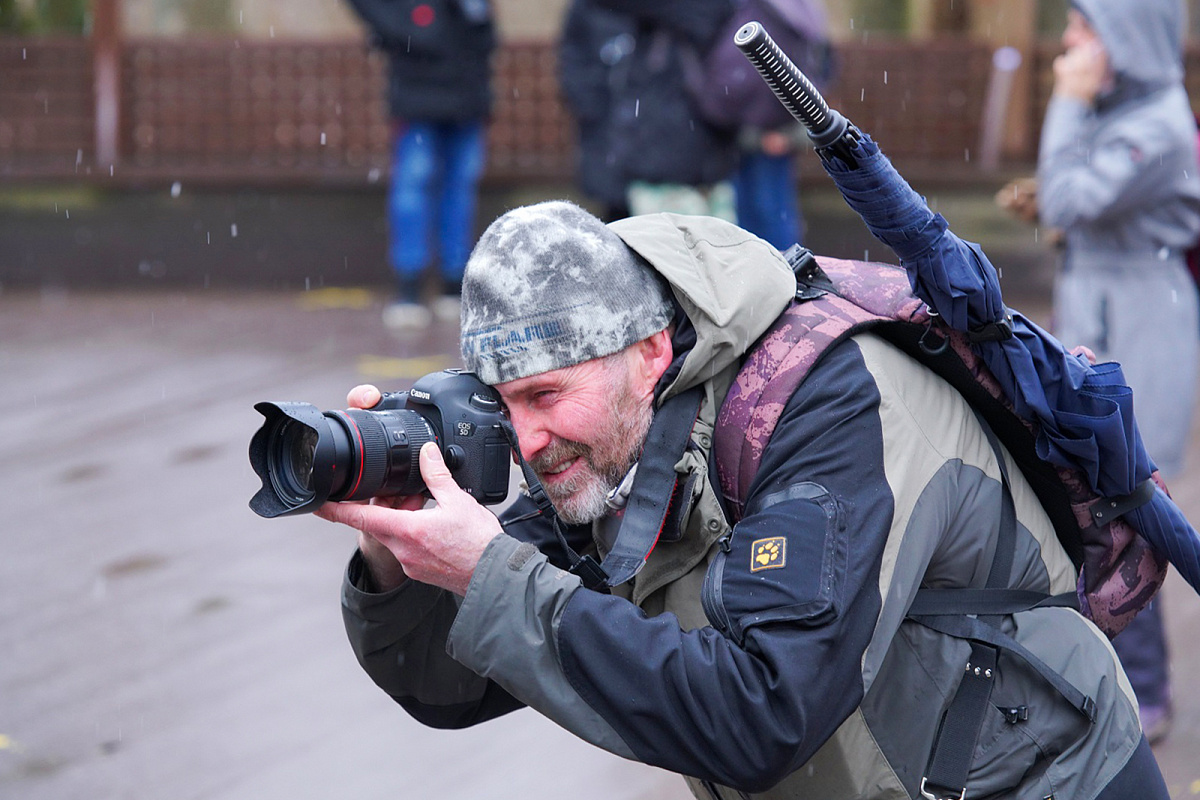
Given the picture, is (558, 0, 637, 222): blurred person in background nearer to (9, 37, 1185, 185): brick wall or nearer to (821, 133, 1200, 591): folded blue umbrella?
(9, 37, 1185, 185): brick wall

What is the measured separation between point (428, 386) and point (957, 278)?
2.51 feet

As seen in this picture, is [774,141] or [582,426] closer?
[582,426]

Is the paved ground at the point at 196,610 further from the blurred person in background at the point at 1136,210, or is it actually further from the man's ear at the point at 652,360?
the man's ear at the point at 652,360

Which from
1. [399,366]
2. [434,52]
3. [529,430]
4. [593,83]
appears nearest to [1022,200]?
[529,430]

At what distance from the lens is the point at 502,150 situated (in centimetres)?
964

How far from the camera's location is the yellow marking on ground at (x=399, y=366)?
6.76 m

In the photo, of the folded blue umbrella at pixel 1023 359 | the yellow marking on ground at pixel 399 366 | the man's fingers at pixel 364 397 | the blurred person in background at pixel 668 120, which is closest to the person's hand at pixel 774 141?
the blurred person in background at pixel 668 120

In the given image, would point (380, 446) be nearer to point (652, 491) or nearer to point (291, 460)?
point (291, 460)

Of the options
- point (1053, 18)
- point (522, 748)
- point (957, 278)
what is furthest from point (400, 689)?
point (1053, 18)

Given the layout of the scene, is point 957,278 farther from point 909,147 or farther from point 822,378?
point 909,147

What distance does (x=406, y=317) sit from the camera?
7793mm

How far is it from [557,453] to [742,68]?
454cm

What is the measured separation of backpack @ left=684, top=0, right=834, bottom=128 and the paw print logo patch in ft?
15.6

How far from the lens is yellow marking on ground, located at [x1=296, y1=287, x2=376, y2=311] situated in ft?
28.0
